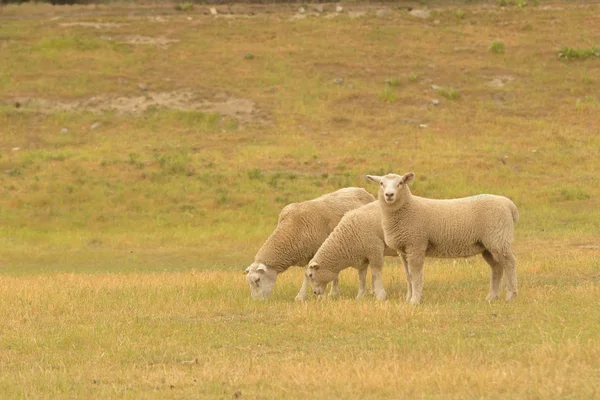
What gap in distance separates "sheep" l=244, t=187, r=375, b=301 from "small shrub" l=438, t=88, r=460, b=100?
22128 mm

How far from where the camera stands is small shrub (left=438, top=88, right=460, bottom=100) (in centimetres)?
3838

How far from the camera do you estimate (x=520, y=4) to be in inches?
1875

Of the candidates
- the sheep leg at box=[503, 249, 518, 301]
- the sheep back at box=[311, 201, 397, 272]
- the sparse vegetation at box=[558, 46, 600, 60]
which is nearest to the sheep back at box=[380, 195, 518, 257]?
the sheep leg at box=[503, 249, 518, 301]

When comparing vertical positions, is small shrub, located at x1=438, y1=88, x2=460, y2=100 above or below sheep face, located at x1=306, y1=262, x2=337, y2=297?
below

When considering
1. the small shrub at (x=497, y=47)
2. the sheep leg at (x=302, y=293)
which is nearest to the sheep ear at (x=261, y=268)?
the sheep leg at (x=302, y=293)

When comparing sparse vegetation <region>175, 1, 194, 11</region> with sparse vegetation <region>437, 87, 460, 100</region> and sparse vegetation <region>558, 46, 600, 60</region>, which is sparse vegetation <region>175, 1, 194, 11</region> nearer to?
sparse vegetation <region>437, 87, 460, 100</region>

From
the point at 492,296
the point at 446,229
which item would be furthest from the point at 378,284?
the point at 492,296

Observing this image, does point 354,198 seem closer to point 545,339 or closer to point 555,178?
point 545,339

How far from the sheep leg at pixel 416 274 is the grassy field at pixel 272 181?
30 centimetres

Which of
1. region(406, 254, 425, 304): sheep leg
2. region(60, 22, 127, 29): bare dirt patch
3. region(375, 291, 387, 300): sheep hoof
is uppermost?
region(406, 254, 425, 304): sheep leg

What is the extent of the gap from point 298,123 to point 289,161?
470cm

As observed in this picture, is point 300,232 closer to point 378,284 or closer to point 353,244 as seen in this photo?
point 353,244

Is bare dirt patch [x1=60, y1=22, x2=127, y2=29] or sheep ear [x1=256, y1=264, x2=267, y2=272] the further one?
bare dirt patch [x1=60, y1=22, x2=127, y2=29]

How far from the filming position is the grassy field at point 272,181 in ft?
34.0
